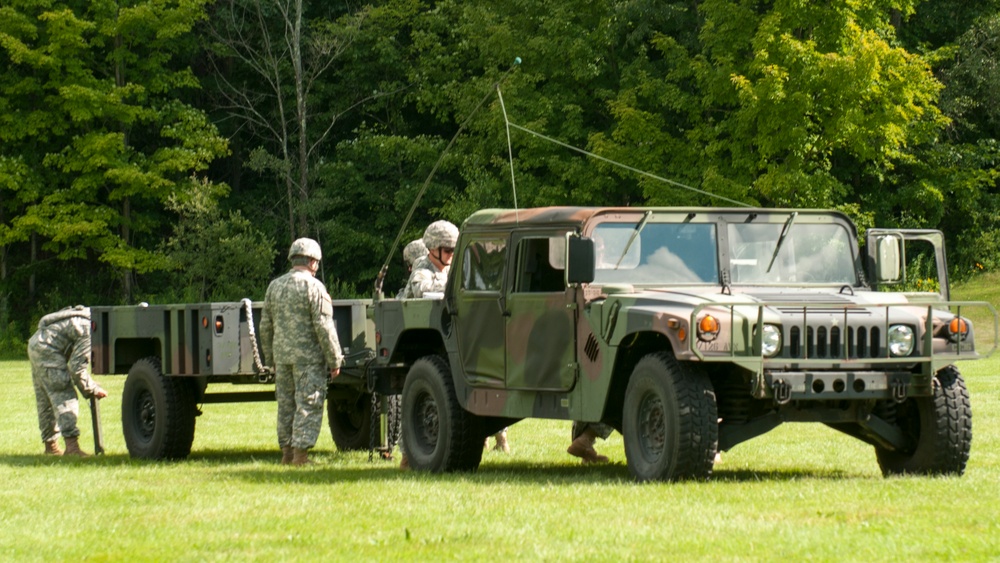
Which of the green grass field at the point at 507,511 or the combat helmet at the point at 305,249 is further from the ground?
the combat helmet at the point at 305,249

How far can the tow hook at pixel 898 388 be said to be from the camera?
11.8 metres

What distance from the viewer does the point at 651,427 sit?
469 inches

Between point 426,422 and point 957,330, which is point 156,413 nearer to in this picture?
point 426,422

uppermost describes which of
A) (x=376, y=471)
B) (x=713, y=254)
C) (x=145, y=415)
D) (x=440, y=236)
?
(x=440, y=236)

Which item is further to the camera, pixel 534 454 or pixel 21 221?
pixel 21 221

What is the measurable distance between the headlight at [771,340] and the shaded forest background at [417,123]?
25.8 m

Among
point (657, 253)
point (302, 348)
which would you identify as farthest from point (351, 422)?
point (657, 253)

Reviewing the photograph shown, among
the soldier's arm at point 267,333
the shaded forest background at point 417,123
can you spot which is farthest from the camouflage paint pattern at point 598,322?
the shaded forest background at point 417,123

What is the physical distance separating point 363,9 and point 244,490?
138 ft

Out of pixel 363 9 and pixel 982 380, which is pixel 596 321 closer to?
pixel 982 380

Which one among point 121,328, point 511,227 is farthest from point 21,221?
point 511,227

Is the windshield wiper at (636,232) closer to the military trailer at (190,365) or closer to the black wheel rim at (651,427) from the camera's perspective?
the black wheel rim at (651,427)

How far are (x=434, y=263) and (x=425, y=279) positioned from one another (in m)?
0.29

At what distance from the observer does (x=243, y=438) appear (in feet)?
66.0
